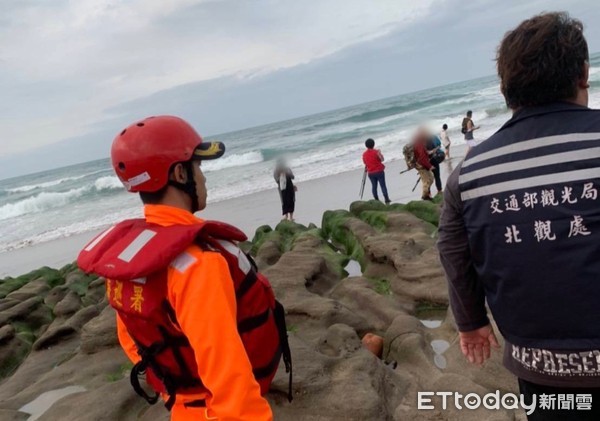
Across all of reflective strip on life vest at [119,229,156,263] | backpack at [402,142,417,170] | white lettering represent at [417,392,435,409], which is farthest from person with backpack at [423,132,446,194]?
reflective strip on life vest at [119,229,156,263]

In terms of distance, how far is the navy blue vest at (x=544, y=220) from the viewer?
157cm

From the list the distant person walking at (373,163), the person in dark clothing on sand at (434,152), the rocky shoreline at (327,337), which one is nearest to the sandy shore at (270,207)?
the distant person walking at (373,163)

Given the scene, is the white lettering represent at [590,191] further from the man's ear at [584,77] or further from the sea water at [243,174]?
the sea water at [243,174]

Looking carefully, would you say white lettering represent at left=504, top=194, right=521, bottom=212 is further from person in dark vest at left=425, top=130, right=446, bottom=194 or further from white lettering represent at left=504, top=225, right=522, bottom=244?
person in dark vest at left=425, top=130, right=446, bottom=194

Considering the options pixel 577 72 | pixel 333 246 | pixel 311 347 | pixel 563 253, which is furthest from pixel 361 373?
pixel 333 246

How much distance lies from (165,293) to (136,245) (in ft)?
0.67

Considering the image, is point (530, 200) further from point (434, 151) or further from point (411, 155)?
point (434, 151)

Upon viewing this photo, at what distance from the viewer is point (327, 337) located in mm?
4465

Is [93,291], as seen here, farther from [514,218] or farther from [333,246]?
[514,218]

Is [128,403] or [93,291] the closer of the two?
[128,403]

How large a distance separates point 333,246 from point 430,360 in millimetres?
5104

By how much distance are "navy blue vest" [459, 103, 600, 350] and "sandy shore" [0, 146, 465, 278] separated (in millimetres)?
10447

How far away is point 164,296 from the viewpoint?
175 centimetres

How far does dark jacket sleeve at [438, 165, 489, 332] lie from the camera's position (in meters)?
1.88
